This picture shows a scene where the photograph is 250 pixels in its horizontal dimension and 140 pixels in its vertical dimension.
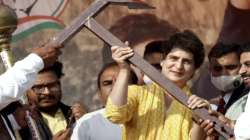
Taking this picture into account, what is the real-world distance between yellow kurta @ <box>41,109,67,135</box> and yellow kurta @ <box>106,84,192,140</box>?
110cm

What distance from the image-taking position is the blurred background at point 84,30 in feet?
28.6

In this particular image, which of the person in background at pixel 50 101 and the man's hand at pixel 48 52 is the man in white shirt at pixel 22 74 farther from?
the person in background at pixel 50 101

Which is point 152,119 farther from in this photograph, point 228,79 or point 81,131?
point 228,79

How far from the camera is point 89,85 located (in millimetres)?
8844

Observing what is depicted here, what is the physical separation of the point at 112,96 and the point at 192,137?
1.44 ft

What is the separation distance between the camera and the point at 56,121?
7332mm

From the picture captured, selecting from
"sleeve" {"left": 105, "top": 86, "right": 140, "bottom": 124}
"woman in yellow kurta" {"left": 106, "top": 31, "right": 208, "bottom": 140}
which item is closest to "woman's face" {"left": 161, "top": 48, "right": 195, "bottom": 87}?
"woman in yellow kurta" {"left": 106, "top": 31, "right": 208, "bottom": 140}

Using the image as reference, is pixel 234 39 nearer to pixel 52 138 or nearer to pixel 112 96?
pixel 52 138

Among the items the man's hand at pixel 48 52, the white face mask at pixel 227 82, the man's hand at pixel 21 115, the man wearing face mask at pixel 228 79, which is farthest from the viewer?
the white face mask at pixel 227 82

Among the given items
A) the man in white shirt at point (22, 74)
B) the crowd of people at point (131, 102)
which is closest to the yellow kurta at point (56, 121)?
the crowd of people at point (131, 102)

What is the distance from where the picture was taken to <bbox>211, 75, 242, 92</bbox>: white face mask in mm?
7220

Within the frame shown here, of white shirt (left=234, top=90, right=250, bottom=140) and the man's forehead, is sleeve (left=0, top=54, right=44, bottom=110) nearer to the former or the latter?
white shirt (left=234, top=90, right=250, bottom=140)

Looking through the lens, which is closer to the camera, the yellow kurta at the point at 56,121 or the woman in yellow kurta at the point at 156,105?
the woman in yellow kurta at the point at 156,105

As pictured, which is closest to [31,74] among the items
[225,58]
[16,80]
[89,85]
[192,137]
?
[16,80]
